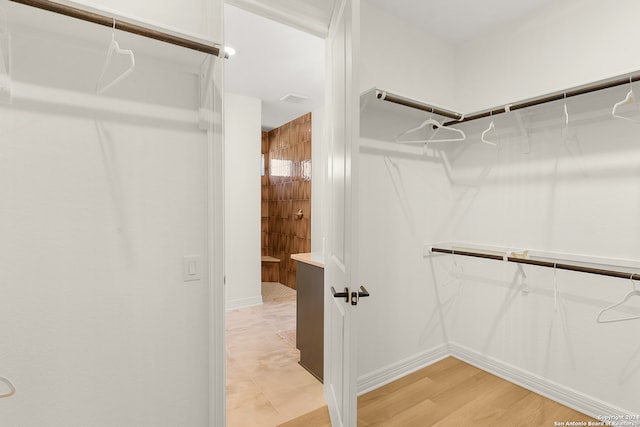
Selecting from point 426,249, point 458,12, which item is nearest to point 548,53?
point 458,12

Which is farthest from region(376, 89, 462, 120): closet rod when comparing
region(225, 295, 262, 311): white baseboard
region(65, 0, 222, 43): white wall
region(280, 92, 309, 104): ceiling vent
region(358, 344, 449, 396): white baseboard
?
region(225, 295, 262, 311): white baseboard

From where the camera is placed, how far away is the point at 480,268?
2.47 meters

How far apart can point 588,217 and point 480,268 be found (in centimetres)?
79

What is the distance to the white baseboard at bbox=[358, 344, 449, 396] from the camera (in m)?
2.14

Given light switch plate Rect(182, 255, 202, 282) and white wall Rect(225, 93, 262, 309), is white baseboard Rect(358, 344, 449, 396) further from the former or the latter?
white wall Rect(225, 93, 262, 309)

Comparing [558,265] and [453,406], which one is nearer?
[558,265]

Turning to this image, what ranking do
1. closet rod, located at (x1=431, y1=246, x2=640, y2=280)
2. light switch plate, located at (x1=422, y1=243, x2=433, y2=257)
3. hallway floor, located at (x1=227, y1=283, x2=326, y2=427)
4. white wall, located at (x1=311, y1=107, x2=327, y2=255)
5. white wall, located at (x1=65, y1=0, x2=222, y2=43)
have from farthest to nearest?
white wall, located at (x1=311, y1=107, x2=327, y2=255) → light switch plate, located at (x1=422, y1=243, x2=433, y2=257) → hallway floor, located at (x1=227, y1=283, x2=326, y2=427) → closet rod, located at (x1=431, y1=246, x2=640, y2=280) → white wall, located at (x1=65, y1=0, x2=222, y2=43)

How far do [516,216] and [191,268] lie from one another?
87.1 inches

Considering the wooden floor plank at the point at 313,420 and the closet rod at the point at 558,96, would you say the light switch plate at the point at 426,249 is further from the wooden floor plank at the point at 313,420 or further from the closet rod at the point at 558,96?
the wooden floor plank at the point at 313,420

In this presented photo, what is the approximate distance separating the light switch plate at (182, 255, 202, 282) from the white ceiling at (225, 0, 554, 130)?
130cm

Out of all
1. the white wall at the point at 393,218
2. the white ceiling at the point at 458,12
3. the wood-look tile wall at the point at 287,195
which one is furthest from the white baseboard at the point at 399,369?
the white ceiling at the point at 458,12

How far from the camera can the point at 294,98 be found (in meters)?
3.90

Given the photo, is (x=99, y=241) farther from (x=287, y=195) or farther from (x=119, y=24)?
(x=287, y=195)

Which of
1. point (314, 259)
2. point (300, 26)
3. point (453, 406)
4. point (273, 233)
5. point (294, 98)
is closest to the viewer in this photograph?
point (300, 26)
